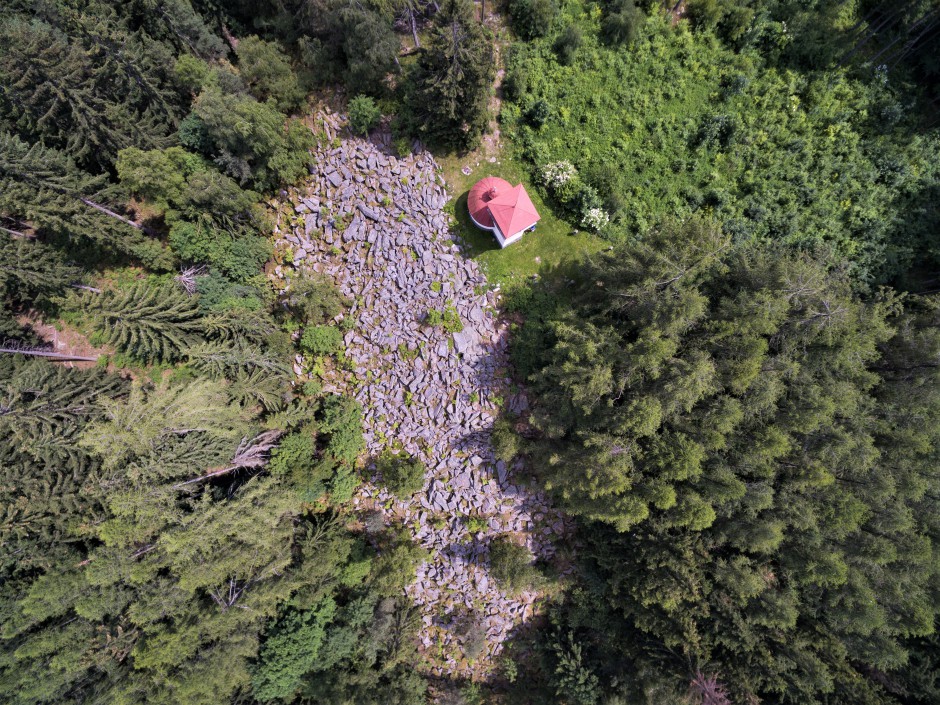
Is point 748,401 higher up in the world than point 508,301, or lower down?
higher up

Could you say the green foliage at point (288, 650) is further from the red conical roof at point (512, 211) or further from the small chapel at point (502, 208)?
the red conical roof at point (512, 211)

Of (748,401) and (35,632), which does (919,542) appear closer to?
(748,401)

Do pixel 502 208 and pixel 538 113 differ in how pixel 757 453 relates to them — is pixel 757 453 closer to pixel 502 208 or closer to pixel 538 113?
pixel 502 208

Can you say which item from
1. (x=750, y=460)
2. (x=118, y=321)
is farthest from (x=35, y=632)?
(x=750, y=460)

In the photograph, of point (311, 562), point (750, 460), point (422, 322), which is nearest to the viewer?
point (750, 460)

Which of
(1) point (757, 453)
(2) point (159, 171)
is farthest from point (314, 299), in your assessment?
(1) point (757, 453)

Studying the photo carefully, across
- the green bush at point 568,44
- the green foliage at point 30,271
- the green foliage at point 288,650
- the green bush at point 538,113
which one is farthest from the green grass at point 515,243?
the green foliage at point 30,271

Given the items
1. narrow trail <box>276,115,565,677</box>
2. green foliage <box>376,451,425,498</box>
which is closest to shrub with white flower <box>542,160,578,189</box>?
narrow trail <box>276,115,565,677</box>
